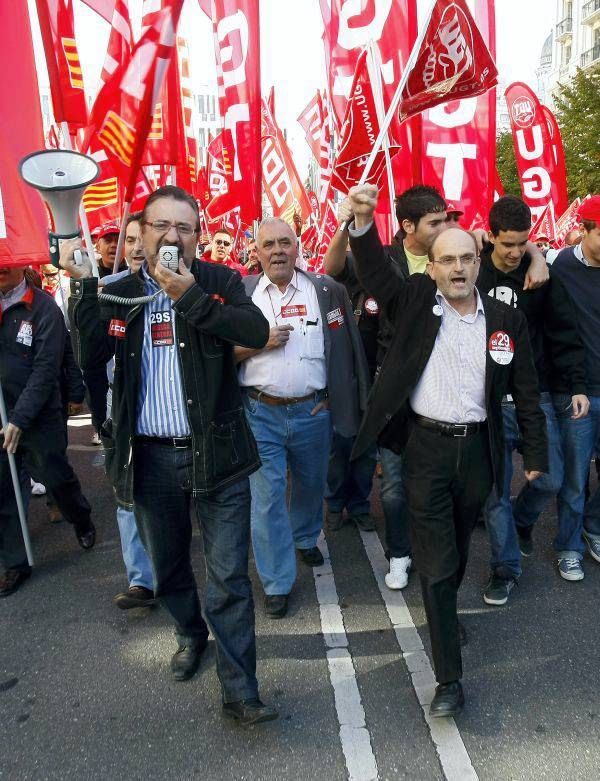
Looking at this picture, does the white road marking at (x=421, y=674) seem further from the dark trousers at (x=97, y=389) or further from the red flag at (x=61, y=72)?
the red flag at (x=61, y=72)

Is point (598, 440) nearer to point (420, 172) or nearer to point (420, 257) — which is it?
point (420, 257)

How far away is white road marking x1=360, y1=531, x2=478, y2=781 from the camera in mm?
2730

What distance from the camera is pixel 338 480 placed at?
5391 mm

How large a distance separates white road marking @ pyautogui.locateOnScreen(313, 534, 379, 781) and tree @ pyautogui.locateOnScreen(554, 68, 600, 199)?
2283 cm

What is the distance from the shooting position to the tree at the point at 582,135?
949 inches

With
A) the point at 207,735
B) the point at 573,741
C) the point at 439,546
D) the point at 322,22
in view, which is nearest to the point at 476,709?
the point at 573,741

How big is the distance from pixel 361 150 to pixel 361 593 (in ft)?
9.29

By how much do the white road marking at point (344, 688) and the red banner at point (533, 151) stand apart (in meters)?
8.73

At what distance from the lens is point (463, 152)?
7242mm

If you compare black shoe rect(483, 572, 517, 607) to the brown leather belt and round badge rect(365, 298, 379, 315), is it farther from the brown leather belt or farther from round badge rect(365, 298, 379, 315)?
round badge rect(365, 298, 379, 315)

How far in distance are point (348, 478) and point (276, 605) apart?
1.53m

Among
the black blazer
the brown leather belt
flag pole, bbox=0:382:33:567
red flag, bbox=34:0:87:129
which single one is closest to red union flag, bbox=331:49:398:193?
the brown leather belt

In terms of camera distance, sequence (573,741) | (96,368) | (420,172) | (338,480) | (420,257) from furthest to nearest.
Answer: (420,172)
(338,480)
(420,257)
(96,368)
(573,741)

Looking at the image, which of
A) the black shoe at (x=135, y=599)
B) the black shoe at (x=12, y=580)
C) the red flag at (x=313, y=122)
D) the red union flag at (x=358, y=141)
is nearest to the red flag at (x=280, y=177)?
the red flag at (x=313, y=122)
